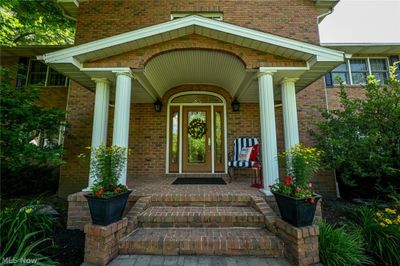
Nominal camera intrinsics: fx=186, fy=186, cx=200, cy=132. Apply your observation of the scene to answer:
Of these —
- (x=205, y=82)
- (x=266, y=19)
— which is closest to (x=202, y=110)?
(x=205, y=82)

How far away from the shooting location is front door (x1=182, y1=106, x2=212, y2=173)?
5883 millimetres

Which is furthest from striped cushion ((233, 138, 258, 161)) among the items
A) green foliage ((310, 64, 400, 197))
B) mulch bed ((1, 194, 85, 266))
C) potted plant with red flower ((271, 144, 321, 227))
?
mulch bed ((1, 194, 85, 266))

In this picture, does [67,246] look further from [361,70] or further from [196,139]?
[361,70]

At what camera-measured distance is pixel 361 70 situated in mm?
7176

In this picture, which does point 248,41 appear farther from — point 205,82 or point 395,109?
point 395,109

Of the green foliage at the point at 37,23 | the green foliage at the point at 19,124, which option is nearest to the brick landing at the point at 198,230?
the green foliage at the point at 19,124

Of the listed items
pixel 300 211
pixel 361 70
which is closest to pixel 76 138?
pixel 300 211

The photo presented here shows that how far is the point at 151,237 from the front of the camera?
2.49 m

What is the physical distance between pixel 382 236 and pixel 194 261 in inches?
103

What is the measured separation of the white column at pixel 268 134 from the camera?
3451mm

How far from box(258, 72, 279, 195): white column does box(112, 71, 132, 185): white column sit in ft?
8.68

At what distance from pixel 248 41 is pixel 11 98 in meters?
4.70

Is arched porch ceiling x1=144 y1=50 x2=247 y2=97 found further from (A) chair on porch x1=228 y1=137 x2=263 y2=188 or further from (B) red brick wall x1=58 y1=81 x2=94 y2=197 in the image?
(B) red brick wall x1=58 y1=81 x2=94 y2=197

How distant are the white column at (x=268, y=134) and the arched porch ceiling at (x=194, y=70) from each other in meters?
0.68
